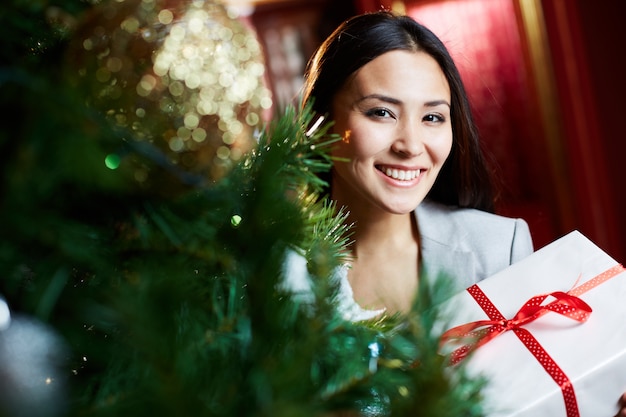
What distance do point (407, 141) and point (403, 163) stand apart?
0.04 m

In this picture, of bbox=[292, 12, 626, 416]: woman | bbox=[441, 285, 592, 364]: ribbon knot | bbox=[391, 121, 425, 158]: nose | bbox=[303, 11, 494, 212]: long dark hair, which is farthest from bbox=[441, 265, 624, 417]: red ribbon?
bbox=[303, 11, 494, 212]: long dark hair

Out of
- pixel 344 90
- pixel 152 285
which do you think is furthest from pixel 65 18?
pixel 344 90

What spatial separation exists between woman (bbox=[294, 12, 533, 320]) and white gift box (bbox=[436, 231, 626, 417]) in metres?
0.19

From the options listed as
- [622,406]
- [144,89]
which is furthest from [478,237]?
[144,89]

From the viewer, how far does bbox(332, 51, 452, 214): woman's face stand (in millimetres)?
1046

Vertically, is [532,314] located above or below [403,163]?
below

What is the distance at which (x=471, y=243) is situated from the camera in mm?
1167

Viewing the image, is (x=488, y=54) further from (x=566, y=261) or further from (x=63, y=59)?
(x=63, y=59)

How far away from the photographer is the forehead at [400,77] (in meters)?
1.05

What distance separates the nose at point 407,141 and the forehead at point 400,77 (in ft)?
0.16

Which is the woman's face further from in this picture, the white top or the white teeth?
the white top

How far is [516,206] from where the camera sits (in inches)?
123

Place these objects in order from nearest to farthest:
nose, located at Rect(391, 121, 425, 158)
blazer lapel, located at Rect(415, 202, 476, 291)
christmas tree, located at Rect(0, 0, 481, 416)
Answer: christmas tree, located at Rect(0, 0, 481, 416), nose, located at Rect(391, 121, 425, 158), blazer lapel, located at Rect(415, 202, 476, 291)

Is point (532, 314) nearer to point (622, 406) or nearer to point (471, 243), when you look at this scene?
point (622, 406)
